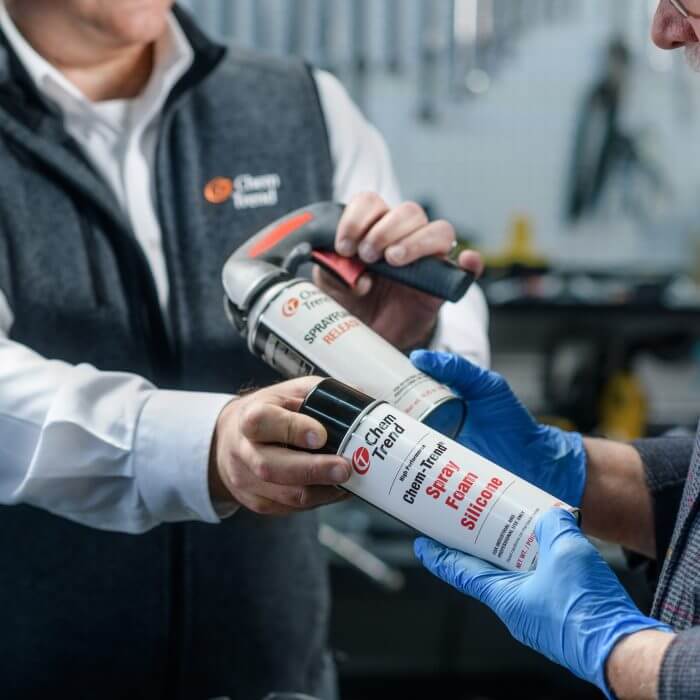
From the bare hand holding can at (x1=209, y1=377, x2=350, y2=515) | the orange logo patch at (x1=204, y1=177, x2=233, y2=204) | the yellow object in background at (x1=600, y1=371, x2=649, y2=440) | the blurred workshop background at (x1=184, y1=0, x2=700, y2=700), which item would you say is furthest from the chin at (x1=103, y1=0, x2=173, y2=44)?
the yellow object in background at (x1=600, y1=371, x2=649, y2=440)

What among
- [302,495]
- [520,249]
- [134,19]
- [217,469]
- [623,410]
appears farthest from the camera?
[520,249]

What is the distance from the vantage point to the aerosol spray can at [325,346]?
0.88m

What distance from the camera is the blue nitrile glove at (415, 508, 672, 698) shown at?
697 mm

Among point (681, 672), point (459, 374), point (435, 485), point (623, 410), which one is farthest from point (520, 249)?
point (681, 672)

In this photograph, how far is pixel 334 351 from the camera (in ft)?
3.00

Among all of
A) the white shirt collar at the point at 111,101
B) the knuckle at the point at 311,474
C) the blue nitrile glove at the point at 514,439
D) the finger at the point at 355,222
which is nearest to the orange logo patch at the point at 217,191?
the white shirt collar at the point at 111,101

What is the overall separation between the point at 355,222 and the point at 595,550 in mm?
477

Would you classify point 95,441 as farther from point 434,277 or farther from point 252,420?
point 434,277

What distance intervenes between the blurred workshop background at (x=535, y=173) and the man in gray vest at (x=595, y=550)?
1.62 meters

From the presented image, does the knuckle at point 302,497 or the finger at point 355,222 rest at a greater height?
the finger at point 355,222

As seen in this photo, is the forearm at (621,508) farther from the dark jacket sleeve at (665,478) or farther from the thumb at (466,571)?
the thumb at (466,571)

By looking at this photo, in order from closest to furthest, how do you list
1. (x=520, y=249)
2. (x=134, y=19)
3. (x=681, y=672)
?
(x=681, y=672), (x=134, y=19), (x=520, y=249)

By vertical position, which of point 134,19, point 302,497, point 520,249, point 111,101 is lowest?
point 520,249

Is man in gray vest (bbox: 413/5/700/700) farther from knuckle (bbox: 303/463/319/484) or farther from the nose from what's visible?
knuckle (bbox: 303/463/319/484)
